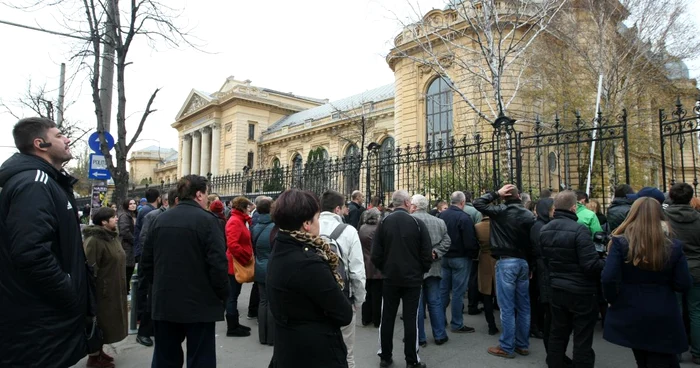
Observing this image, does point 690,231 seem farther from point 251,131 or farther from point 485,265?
point 251,131

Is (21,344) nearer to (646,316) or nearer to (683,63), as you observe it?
(646,316)

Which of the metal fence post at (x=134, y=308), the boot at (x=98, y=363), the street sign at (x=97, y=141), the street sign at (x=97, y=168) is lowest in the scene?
the boot at (x=98, y=363)

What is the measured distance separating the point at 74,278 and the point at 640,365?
4496 millimetres

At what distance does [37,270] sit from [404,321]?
3603 mm

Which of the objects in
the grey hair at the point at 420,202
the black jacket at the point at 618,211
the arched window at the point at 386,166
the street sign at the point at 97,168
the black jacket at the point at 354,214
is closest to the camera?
the grey hair at the point at 420,202

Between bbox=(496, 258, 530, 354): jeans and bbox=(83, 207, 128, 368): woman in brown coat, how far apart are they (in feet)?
14.4

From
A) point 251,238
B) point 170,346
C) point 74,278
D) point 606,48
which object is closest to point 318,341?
point 74,278

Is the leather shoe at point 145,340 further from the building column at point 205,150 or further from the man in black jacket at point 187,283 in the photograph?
the building column at point 205,150

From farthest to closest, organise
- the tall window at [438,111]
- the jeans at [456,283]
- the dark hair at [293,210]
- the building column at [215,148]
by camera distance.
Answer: the building column at [215,148], the tall window at [438,111], the jeans at [456,283], the dark hair at [293,210]

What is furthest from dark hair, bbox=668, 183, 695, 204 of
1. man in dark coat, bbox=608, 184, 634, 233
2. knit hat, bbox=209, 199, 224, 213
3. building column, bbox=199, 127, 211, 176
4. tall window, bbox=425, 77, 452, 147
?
building column, bbox=199, 127, 211, 176

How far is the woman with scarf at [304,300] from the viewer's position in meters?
2.43

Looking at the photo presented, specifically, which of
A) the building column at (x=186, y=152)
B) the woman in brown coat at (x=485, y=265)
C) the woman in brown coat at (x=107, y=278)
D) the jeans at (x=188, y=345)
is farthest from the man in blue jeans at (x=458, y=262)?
the building column at (x=186, y=152)

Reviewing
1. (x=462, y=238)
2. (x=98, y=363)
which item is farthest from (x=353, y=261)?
(x=98, y=363)

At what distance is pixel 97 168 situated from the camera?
8.43m
